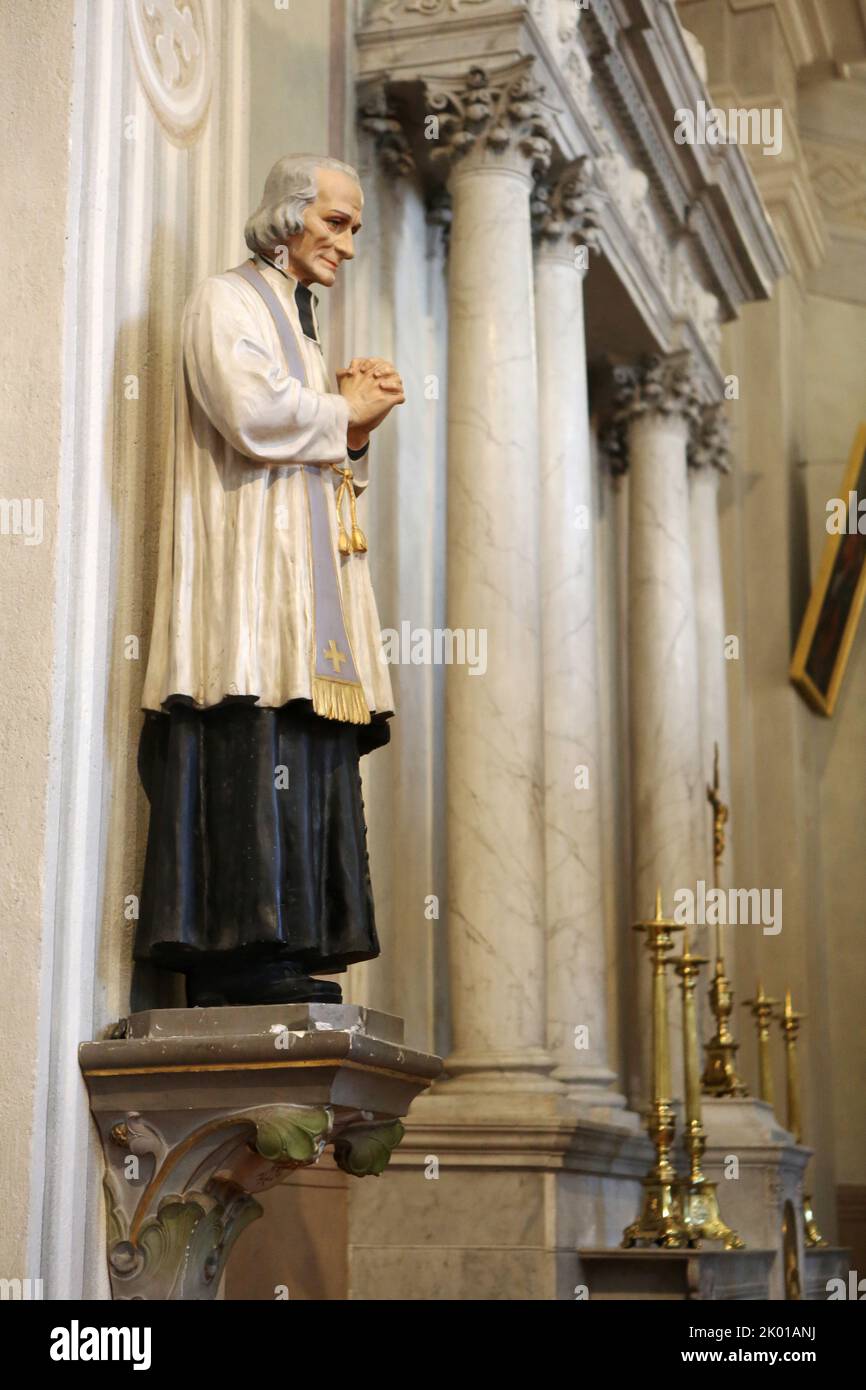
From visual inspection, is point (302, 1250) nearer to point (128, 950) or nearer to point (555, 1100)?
point (555, 1100)

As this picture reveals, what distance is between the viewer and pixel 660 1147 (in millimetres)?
8078

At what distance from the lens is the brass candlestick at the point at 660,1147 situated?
7723 mm

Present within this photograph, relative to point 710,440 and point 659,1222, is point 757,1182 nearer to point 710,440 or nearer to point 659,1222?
point 659,1222

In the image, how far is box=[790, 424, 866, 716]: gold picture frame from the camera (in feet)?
47.0

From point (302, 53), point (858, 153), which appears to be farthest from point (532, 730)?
point (858, 153)

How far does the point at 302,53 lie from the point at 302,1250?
4617 millimetres

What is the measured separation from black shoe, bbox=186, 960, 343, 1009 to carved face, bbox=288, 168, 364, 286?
192 centimetres

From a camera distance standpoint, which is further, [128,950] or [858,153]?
[858,153]

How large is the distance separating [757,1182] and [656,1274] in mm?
2209

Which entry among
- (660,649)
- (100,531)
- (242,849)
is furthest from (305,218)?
(660,649)

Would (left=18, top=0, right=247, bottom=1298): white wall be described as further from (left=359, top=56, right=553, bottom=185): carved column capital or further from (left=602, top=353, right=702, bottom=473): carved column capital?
(left=602, top=353, right=702, bottom=473): carved column capital

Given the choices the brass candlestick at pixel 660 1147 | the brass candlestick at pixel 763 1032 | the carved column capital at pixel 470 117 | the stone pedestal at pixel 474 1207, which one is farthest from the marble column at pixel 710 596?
the stone pedestal at pixel 474 1207
